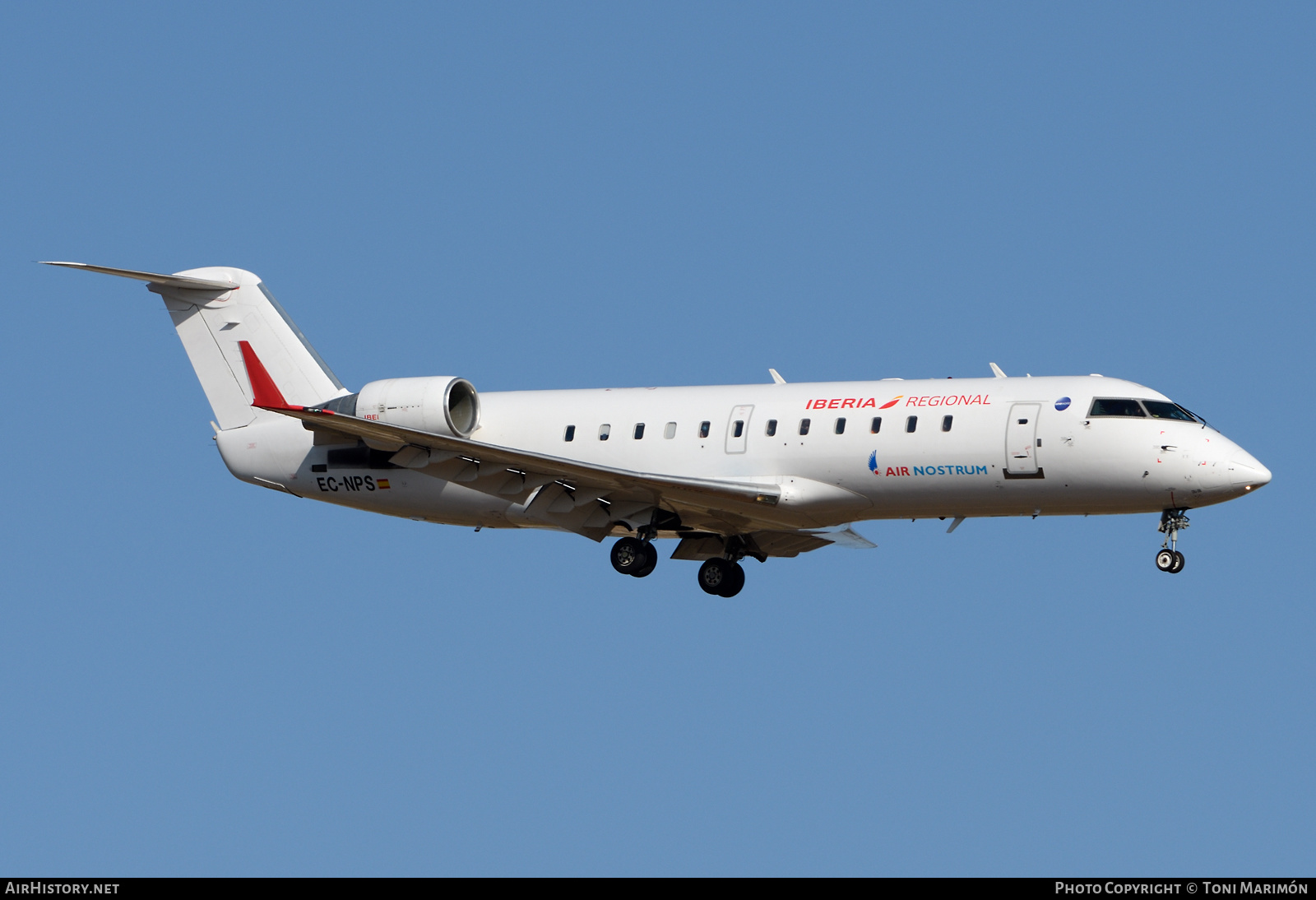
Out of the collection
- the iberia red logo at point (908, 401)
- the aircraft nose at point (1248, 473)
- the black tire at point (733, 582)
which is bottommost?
the aircraft nose at point (1248, 473)

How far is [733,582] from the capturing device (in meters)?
34.1

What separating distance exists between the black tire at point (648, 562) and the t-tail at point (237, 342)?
7061mm

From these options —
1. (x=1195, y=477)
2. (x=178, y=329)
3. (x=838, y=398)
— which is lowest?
(x=1195, y=477)

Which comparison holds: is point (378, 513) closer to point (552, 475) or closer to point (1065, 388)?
point (552, 475)

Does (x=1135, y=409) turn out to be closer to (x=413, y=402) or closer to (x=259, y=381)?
(x=413, y=402)

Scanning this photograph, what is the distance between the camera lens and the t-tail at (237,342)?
35.6 m

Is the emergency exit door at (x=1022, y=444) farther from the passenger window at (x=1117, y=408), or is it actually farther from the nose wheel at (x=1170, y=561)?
the nose wheel at (x=1170, y=561)

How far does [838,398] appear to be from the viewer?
103ft

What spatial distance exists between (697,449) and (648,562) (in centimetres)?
215

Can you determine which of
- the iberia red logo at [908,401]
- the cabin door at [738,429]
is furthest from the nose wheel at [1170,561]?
the cabin door at [738,429]

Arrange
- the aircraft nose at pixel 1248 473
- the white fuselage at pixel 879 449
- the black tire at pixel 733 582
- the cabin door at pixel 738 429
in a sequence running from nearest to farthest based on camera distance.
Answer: the aircraft nose at pixel 1248 473 → the white fuselage at pixel 879 449 → the cabin door at pixel 738 429 → the black tire at pixel 733 582
